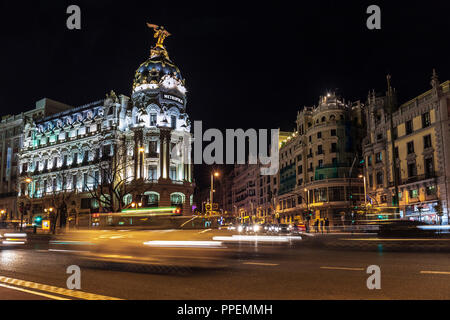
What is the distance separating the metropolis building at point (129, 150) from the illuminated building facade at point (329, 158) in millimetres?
21902

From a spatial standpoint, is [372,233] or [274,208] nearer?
[372,233]

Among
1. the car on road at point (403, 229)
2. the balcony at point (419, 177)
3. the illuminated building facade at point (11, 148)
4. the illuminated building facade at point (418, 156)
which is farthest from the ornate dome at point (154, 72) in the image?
→ the car on road at point (403, 229)

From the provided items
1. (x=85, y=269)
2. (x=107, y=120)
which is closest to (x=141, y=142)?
(x=107, y=120)

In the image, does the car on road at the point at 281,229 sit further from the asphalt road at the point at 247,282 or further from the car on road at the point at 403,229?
the asphalt road at the point at 247,282

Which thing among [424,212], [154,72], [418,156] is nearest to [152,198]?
[154,72]

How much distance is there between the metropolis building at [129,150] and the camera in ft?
216

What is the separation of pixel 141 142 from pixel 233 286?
61.7 meters

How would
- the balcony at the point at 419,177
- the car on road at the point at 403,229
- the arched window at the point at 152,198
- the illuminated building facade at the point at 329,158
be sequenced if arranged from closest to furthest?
1. the car on road at the point at 403,229
2. the balcony at the point at 419,177
3. the illuminated building facade at the point at 329,158
4. the arched window at the point at 152,198

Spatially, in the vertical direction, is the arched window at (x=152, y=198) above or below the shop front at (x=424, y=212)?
above

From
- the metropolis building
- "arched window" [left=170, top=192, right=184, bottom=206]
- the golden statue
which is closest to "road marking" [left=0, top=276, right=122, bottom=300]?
the metropolis building

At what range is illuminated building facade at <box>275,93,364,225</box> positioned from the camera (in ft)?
211

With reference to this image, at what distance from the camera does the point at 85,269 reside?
1036cm

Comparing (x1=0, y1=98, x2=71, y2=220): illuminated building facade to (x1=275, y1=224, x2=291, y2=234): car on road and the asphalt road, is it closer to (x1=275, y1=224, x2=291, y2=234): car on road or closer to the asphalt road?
(x1=275, y1=224, x2=291, y2=234): car on road
